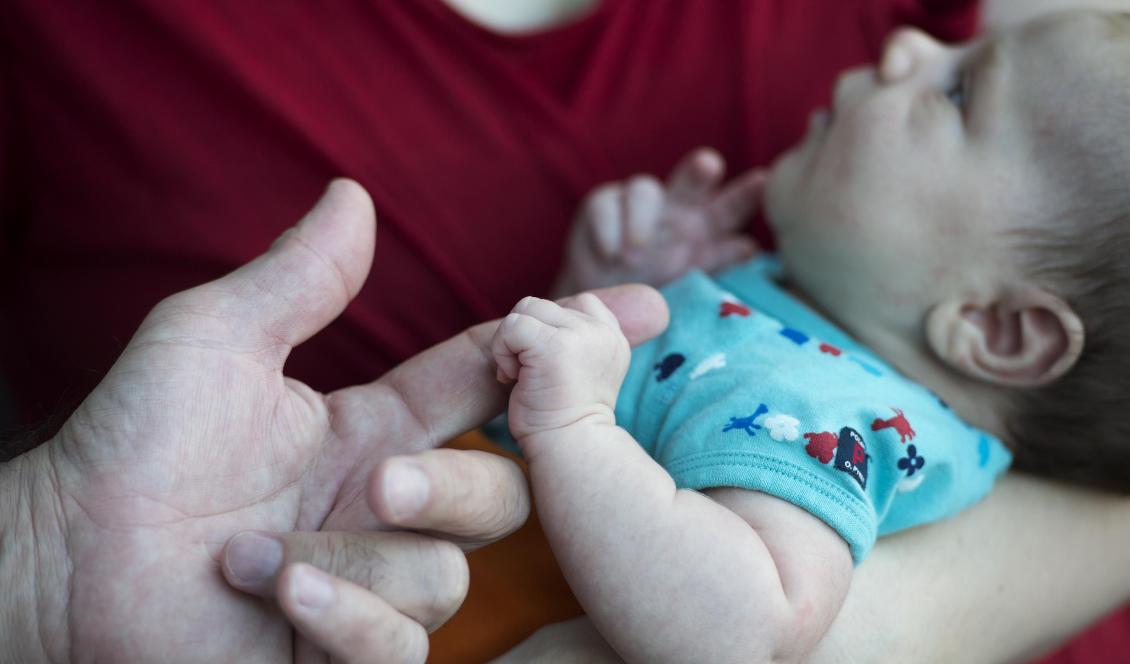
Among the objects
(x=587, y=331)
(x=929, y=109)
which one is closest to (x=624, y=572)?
(x=587, y=331)

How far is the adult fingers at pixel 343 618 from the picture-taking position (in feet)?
2.01

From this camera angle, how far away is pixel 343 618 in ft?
2.05

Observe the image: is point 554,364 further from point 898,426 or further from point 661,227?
point 661,227

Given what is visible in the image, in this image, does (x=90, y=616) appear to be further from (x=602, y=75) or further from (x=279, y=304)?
(x=602, y=75)

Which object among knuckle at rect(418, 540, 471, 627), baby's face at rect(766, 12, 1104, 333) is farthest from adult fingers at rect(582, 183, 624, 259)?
knuckle at rect(418, 540, 471, 627)

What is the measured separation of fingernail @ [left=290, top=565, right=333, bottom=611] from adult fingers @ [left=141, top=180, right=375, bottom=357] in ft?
0.80

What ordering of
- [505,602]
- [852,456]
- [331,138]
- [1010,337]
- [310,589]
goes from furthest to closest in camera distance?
1. [331,138]
2. [1010,337]
3. [505,602]
4. [852,456]
5. [310,589]

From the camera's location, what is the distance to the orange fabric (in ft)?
3.00

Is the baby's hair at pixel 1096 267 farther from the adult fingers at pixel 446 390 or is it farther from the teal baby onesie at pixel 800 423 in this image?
the adult fingers at pixel 446 390

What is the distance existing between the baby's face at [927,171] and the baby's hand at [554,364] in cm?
47

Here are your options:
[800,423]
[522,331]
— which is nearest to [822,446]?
[800,423]

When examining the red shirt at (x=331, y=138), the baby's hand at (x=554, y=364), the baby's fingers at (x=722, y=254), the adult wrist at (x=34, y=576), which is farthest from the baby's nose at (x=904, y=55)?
the adult wrist at (x=34, y=576)

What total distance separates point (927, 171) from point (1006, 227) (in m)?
0.12

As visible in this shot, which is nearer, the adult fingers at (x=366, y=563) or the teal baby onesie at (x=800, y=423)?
the adult fingers at (x=366, y=563)
